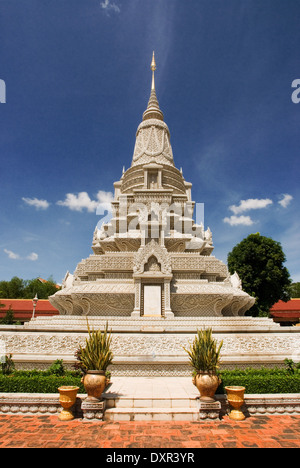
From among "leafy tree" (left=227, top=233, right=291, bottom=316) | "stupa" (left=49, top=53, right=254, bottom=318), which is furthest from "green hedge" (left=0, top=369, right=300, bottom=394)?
"leafy tree" (left=227, top=233, right=291, bottom=316)

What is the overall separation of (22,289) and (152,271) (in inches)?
1755

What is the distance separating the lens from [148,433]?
5484 mm

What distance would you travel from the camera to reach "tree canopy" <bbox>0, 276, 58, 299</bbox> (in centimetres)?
4666

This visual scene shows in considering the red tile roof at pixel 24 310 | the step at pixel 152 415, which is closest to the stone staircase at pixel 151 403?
the step at pixel 152 415

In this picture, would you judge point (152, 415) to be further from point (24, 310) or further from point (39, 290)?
point (39, 290)

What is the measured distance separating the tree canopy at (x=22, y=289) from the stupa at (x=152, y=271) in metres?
34.5

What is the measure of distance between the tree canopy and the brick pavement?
45.0 m

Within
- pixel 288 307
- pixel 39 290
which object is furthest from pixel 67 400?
pixel 39 290

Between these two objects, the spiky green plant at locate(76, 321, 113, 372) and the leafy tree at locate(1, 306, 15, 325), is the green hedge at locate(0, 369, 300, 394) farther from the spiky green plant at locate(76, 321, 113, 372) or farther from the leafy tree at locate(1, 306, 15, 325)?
the leafy tree at locate(1, 306, 15, 325)

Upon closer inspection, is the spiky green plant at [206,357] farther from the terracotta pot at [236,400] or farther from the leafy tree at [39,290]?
the leafy tree at [39,290]
